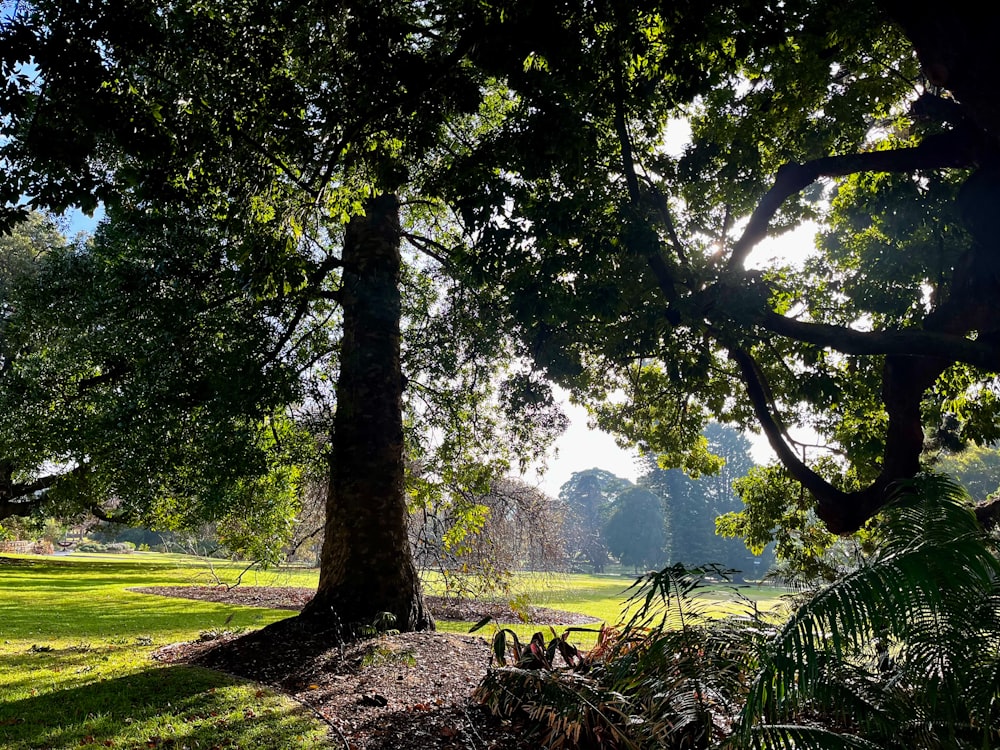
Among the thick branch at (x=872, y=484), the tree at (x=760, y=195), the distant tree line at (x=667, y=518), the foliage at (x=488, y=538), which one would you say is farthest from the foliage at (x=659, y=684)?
the distant tree line at (x=667, y=518)

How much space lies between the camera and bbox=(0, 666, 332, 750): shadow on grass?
4137mm

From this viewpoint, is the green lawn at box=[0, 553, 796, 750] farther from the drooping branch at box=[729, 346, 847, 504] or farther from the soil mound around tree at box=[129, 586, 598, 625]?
the soil mound around tree at box=[129, 586, 598, 625]

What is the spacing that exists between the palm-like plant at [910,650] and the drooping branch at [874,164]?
16.6ft

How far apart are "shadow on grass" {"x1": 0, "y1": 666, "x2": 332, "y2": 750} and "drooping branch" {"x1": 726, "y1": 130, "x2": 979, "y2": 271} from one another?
267 inches

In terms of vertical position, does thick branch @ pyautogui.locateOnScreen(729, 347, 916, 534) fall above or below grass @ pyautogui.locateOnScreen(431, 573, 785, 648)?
above

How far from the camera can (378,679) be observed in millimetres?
5934

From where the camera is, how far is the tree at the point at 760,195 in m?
5.22

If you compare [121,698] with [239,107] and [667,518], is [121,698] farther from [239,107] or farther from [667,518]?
[667,518]

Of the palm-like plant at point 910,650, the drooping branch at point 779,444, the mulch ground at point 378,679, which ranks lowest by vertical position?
the mulch ground at point 378,679

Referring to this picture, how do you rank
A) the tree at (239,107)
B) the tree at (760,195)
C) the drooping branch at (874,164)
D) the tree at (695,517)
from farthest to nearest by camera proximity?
1. the tree at (695,517)
2. the drooping branch at (874,164)
3. the tree at (760,195)
4. the tree at (239,107)

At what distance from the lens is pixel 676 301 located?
6.77 metres

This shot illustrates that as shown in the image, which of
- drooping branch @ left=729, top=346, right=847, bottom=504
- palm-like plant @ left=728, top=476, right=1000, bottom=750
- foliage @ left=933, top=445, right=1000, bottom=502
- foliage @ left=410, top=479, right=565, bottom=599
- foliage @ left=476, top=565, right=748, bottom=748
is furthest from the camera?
foliage @ left=933, top=445, right=1000, bottom=502

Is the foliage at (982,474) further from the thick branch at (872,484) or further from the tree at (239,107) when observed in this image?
the tree at (239,107)

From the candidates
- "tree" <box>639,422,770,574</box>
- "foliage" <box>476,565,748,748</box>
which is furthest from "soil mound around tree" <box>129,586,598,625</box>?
"tree" <box>639,422,770,574</box>
